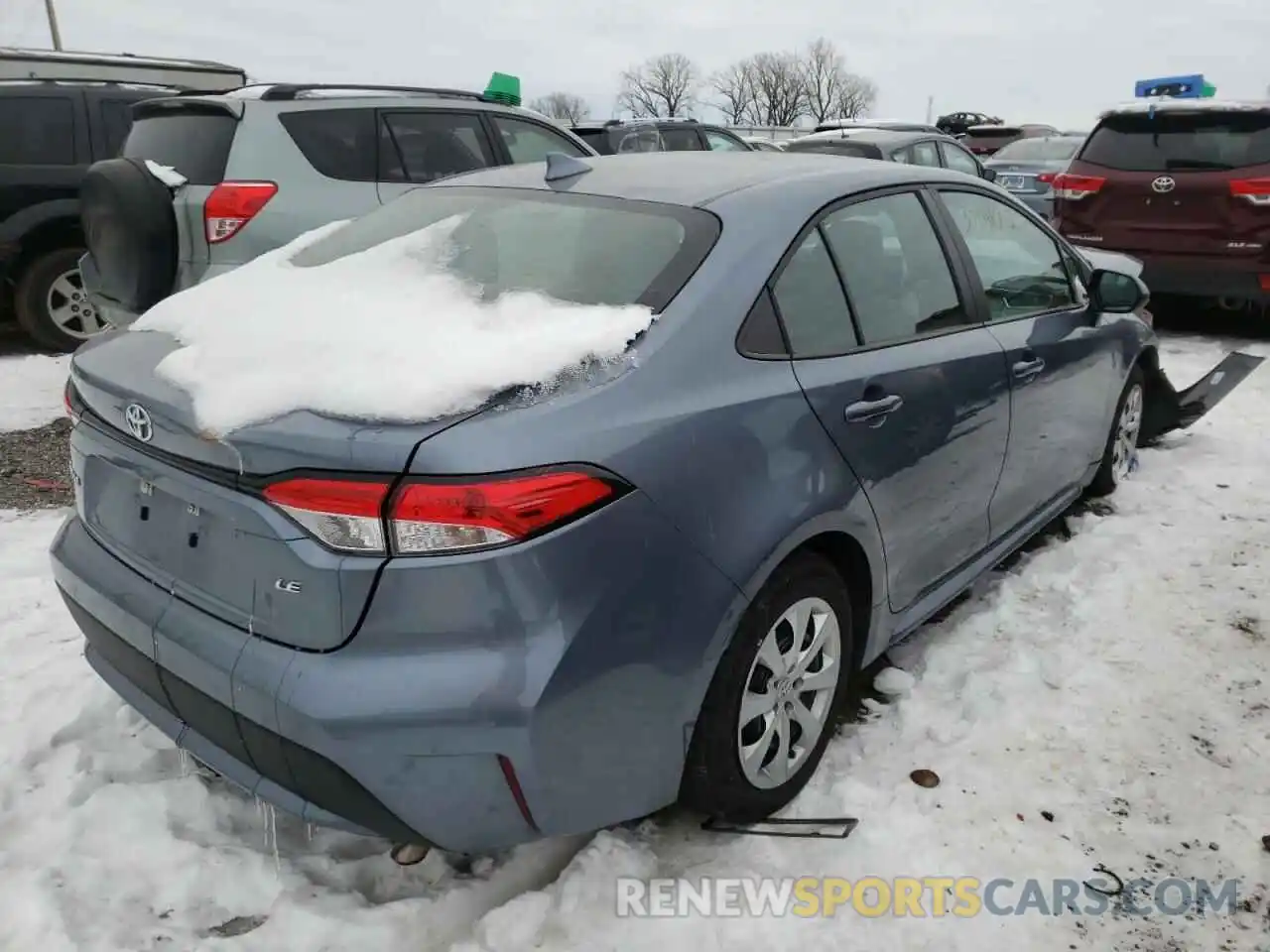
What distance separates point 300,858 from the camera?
233cm

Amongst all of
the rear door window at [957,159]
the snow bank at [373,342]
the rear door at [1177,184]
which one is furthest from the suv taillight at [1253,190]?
the snow bank at [373,342]

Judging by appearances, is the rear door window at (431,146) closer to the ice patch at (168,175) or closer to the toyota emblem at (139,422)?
the ice patch at (168,175)

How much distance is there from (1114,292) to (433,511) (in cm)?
313

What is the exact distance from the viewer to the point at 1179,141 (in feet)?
24.4

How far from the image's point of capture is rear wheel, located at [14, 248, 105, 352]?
6770 mm

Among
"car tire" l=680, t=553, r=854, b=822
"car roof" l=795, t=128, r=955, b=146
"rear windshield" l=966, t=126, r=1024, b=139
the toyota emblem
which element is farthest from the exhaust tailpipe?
"rear windshield" l=966, t=126, r=1024, b=139

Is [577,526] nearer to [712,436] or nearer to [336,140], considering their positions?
[712,436]

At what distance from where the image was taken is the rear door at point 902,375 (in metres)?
2.46

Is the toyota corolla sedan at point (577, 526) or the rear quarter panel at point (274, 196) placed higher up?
the rear quarter panel at point (274, 196)

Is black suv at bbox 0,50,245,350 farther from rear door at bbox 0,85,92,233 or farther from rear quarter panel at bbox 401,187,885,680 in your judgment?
rear quarter panel at bbox 401,187,885,680

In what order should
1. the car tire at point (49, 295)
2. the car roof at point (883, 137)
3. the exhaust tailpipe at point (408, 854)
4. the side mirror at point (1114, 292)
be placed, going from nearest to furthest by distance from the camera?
the exhaust tailpipe at point (408, 854), the side mirror at point (1114, 292), the car tire at point (49, 295), the car roof at point (883, 137)

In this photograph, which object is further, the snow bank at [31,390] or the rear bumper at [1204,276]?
the rear bumper at [1204,276]

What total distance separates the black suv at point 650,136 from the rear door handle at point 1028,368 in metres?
8.81

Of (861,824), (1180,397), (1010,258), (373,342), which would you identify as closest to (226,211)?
(373,342)
